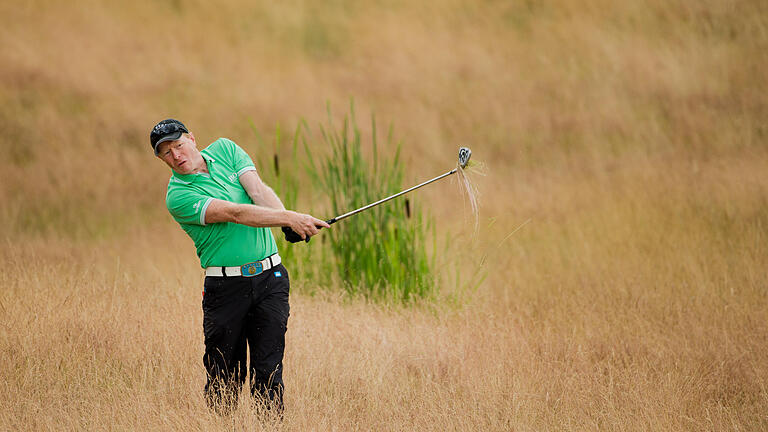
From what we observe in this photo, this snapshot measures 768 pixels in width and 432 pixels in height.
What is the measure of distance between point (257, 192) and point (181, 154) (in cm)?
48

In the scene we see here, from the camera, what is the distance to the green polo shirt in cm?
412

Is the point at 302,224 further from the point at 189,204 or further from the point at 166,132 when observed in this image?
the point at 166,132

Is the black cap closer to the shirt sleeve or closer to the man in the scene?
the man

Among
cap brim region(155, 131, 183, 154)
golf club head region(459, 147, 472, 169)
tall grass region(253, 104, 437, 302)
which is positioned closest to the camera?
cap brim region(155, 131, 183, 154)

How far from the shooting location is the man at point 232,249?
4102mm

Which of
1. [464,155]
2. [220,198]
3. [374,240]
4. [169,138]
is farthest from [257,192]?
[374,240]

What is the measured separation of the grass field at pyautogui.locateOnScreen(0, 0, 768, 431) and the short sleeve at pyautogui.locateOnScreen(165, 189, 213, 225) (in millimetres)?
1175

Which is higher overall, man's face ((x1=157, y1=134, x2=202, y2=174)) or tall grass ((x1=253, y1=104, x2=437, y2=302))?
man's face ((x1=157, y1=134, x2=202, y2=174))

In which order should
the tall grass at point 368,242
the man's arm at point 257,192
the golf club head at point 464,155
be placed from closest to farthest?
the man's arm at point 257,192 → the golf club head at point 464,155 → the tall grass at point 368,242

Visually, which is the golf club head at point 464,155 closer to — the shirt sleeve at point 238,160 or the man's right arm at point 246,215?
A: the man's right arm at point 246,215

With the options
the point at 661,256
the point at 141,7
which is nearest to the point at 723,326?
the point at 661,256

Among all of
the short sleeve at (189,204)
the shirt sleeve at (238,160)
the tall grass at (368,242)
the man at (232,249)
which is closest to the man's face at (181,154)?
the man at (232,249)

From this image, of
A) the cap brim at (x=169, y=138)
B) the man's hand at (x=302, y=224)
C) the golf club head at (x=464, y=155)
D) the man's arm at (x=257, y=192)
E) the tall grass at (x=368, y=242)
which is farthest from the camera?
the tall grass at (x=368, y=242)

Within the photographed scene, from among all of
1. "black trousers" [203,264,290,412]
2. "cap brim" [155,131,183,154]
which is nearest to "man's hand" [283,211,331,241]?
"black trousers" [203,264,290,412]
